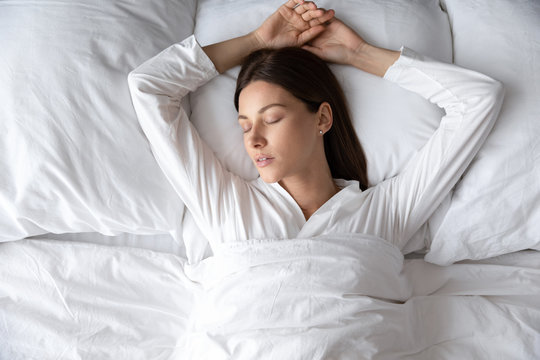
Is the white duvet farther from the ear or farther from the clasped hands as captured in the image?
the clasped hands

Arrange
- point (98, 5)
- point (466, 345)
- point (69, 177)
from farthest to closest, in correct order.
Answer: point (98, 5)
point (69, 177)
point (466, 345)

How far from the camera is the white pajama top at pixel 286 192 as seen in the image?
135 cm

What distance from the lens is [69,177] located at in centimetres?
139

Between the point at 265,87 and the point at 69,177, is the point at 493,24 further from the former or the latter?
the point at 69,177

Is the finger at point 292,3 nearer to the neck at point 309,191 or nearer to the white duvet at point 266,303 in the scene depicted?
the neck at point 309,191

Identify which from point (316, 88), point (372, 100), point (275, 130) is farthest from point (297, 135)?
point (372, 100)

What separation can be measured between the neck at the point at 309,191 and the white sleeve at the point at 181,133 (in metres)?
0.16

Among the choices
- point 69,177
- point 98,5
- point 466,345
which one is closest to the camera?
point 466,345

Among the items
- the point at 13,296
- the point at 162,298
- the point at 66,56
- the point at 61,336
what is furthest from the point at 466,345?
the point at 66,56

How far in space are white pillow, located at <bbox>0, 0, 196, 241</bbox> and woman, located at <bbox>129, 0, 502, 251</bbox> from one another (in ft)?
0.30

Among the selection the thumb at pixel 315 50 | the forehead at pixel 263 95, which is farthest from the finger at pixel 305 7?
the forehead at pixel 263 95

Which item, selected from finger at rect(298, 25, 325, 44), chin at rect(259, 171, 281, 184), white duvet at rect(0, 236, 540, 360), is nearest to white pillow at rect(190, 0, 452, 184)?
finger at rect(298, 25, 325, 44)

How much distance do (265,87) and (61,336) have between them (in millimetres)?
927

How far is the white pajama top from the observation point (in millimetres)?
1352
